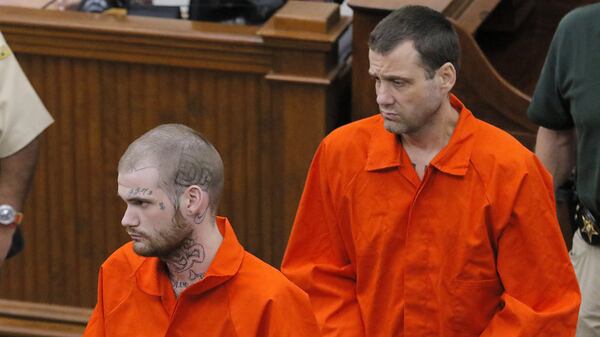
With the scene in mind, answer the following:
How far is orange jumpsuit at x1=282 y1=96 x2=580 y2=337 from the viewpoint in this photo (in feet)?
12.6

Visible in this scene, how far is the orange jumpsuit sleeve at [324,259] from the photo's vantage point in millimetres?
4051

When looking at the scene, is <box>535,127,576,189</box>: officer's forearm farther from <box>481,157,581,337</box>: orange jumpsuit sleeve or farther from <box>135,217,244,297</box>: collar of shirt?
<box>135,217,244,297</box>: collar of shirt

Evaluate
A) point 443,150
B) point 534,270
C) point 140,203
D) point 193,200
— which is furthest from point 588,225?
point 140,203

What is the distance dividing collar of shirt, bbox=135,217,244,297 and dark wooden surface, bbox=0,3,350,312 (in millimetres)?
1786

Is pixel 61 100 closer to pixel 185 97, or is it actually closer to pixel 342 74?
pixel 185 97

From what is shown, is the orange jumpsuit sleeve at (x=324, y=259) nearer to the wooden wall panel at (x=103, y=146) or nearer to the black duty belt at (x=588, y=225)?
the black duty belt at (x=588, y=225)

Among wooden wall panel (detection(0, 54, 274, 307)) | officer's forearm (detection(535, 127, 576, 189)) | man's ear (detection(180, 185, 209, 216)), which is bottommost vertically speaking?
wooden wall panel (detection(0, 54, 274, 307))

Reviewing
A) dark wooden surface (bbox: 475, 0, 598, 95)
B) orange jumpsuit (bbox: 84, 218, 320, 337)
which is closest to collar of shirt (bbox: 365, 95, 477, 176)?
orange jumpsuit (bbox: 84, 218, 320, 337)

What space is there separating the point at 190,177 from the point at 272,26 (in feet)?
6.47

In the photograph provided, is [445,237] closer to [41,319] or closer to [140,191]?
[140,191]

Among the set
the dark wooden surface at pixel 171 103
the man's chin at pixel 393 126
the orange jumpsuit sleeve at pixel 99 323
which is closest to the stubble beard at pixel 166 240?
the orange jumpsuit sleeve at pixel 99 323

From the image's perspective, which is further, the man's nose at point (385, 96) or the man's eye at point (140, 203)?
the man's nose at point (385, 96)

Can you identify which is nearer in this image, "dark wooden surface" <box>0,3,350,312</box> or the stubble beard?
the stubble beard

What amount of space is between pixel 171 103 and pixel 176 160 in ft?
6.91
